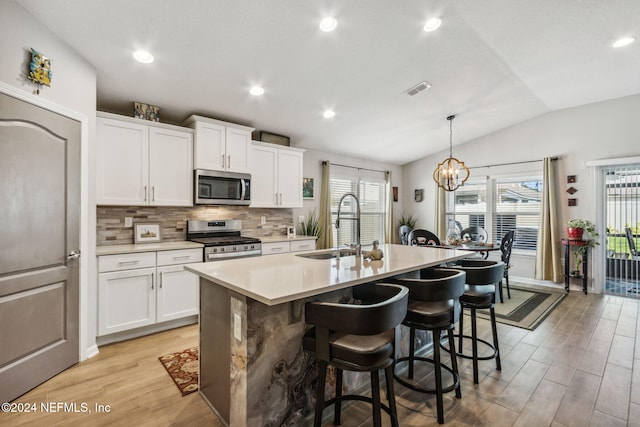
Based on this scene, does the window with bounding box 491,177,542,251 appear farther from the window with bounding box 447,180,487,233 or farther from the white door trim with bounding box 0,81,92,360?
the white door trim with bounding box 0,81,92,360

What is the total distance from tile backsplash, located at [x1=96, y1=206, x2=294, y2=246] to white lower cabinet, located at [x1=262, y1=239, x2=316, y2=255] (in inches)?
21.5

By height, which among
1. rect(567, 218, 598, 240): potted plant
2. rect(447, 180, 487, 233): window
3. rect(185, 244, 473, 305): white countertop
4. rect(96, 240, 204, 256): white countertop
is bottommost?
rect(185, 244, 473, 305): white countertop

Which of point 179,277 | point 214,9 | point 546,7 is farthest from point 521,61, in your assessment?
point 179,277

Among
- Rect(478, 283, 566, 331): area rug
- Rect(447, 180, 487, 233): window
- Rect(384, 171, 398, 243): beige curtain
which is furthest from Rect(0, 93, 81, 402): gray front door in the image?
Rect(447, 180, 487, 233): window

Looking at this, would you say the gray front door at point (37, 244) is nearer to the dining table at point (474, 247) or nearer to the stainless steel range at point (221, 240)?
the stainless steel range at point (221, 240)

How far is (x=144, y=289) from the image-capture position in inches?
118

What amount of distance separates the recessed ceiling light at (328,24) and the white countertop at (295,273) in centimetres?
198

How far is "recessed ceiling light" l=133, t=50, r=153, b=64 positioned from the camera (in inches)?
100

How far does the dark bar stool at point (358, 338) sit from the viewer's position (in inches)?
52.4

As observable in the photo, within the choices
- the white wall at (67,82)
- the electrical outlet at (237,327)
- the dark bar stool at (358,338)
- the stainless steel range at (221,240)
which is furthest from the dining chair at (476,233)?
the white wall at (67,82)

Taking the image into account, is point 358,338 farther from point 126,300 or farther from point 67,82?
point 67,82

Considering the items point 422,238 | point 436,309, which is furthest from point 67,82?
point 422,238

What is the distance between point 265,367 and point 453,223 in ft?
19.0

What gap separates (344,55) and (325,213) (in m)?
2.89
